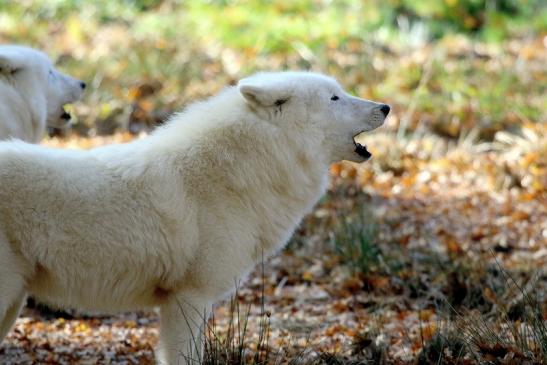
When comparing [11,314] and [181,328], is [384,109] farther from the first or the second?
[11,314]

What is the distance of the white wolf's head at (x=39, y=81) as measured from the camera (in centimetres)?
576

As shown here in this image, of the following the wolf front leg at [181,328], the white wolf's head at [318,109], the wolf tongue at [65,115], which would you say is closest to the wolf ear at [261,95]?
the white wolf's head at [318,109]

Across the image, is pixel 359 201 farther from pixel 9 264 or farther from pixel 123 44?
pixel 123 44

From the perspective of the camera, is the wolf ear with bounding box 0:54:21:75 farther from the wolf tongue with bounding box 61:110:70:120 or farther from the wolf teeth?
the wolf teeth

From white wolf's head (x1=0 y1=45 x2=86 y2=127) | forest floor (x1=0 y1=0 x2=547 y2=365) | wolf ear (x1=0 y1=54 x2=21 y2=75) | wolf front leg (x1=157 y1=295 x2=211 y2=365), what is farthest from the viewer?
white wolf's head (x1=0 y1=45 x2=86 y2=127)

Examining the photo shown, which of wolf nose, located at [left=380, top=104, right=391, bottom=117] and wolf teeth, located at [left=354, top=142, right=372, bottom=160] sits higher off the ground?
wolf nose, located at [left=380, top=104, right=391, bottom=117]

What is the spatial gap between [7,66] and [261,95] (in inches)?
94.9

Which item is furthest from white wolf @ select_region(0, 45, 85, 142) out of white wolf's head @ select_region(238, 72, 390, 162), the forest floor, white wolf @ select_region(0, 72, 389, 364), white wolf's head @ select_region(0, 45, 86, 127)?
white wolf's head @ select_region(238, 72, 390, 162)

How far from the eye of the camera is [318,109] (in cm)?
436

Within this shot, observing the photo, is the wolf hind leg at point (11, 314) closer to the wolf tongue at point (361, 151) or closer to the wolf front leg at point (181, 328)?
the wolf front leg at point (181, 328)

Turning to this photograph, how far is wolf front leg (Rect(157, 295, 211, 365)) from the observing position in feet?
13.0

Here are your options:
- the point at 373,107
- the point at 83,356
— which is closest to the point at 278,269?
the point at 83,356

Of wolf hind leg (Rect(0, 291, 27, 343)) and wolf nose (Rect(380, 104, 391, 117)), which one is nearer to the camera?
wolf hind leg (Rect(0, 291, 27, 343))

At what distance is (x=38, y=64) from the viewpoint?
591cm
